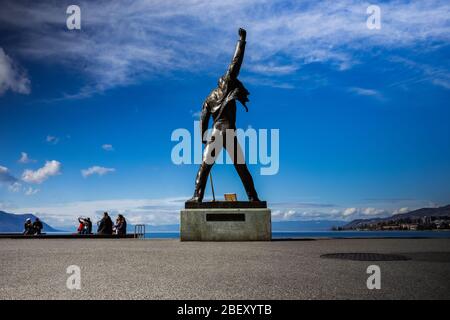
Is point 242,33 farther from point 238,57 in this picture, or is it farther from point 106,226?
point 106,226

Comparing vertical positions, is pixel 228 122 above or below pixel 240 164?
above

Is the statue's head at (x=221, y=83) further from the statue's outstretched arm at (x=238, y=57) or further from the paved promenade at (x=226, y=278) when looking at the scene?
the paved promenade at (x=226, y=278)

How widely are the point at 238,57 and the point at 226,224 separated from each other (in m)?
5.75

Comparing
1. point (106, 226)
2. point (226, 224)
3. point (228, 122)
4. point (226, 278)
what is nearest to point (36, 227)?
point (106, 226)

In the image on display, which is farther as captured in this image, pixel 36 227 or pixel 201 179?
pixel 36 227

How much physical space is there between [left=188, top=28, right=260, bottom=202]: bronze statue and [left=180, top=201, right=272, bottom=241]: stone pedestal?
26.9 inches

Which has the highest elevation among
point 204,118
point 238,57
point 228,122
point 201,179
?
point 238,57

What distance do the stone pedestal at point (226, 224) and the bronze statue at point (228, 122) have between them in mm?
683

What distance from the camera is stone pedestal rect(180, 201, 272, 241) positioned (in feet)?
48.2

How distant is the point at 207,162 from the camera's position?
1538 centimetres
